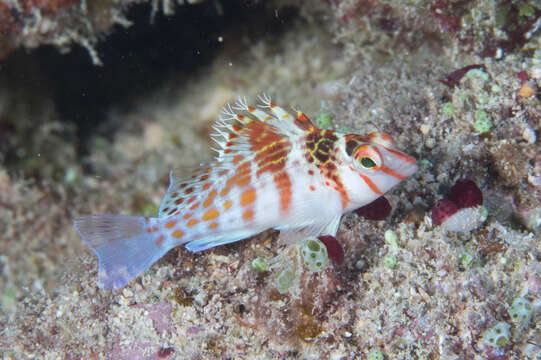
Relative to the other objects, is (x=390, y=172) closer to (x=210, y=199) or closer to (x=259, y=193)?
(x=259, y=193)

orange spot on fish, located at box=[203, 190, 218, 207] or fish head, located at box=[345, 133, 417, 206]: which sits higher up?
fish head, located at box=[345, 133, 417, 206]

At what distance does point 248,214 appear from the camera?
320 cm

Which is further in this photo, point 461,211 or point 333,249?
point 461,211

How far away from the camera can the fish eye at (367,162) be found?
9.78 ft

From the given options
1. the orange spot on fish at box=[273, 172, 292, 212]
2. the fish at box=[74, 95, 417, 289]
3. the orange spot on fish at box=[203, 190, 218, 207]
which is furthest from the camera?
the orange spot on fish at box=[203, 190, 218, 207]

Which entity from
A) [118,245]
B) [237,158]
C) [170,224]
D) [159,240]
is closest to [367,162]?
[237,158]

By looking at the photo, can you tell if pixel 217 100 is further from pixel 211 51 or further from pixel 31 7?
pixel 31 7

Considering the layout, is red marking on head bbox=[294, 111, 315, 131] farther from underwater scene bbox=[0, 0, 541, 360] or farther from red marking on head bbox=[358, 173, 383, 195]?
red marking on head bbox=[358, 173, 383, 195]

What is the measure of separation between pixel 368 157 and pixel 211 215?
4.53 ft

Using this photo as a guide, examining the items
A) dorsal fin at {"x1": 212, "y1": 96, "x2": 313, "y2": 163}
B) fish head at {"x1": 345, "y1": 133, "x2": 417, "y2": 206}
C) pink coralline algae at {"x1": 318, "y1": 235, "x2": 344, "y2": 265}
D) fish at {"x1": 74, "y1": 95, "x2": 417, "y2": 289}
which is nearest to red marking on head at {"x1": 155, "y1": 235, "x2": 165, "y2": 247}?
fish at {"x1": 74, "y1": 95, "x2": 417, "y2": 289}

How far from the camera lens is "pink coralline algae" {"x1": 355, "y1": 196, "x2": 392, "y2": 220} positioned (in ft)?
10.8

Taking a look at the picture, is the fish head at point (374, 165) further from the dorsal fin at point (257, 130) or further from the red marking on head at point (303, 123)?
the dorsal fin at point (257, 130)

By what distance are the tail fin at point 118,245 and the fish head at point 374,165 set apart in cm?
172

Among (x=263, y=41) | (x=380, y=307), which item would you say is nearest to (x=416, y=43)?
(x=263, y=41)
